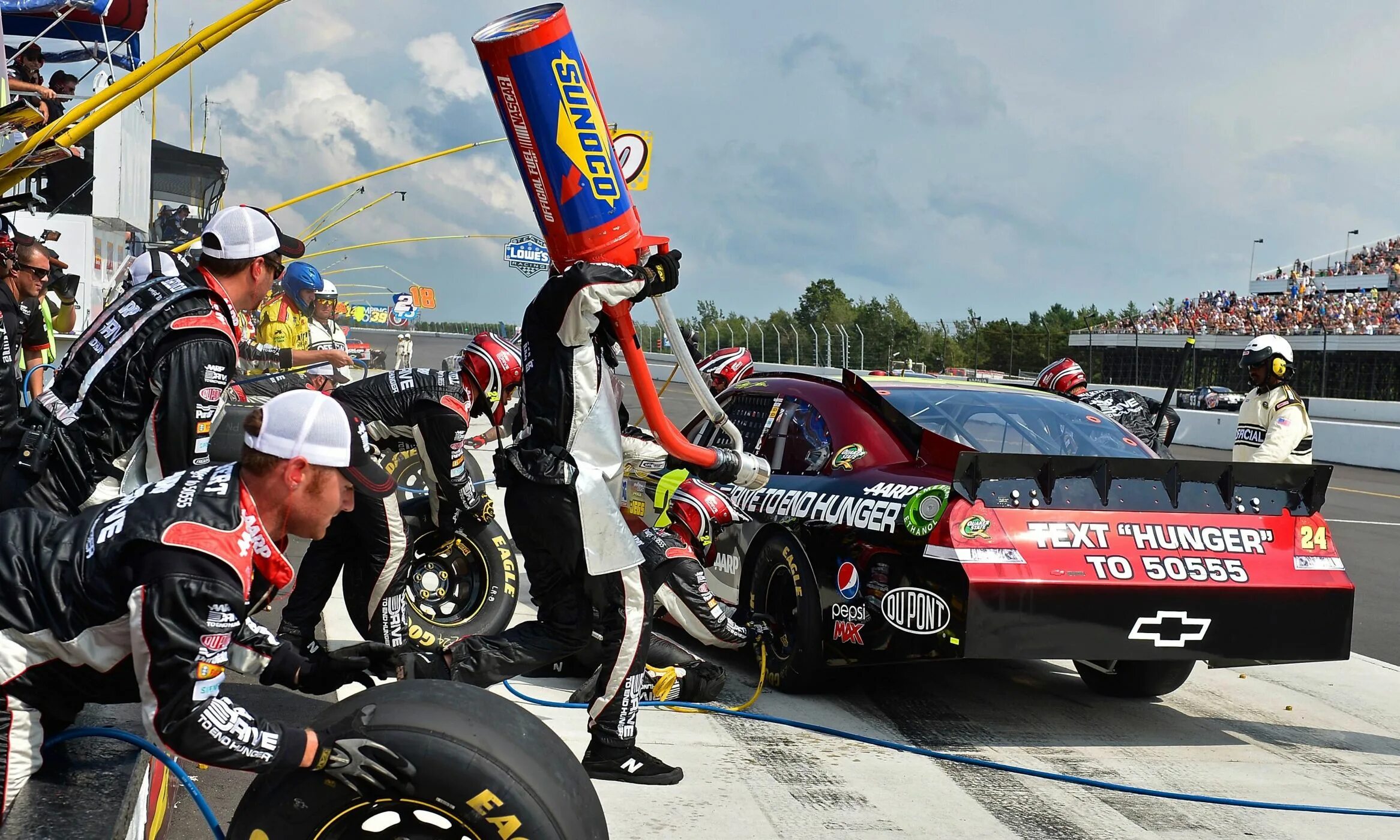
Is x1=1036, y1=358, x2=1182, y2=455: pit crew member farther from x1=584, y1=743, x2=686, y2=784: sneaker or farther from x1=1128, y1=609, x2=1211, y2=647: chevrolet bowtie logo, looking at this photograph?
x1=584, y1=743, x2=686, y2=784: sneaker

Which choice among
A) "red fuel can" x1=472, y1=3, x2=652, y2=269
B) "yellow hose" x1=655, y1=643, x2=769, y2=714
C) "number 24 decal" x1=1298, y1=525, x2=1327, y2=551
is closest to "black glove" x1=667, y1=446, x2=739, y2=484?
"red fuel can" x1=472, y1=3, x2=652, y2=269

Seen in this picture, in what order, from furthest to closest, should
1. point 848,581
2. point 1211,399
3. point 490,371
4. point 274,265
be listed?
point 1211,399 < point 490,371 < point 848,581 < point 274,265

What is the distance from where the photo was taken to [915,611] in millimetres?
5094

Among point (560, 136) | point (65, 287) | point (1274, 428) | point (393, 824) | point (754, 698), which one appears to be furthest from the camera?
point (65, 287)

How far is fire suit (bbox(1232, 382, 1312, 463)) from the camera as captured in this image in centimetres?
696

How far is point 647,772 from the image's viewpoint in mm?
4438

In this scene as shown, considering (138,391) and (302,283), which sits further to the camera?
(302,283)

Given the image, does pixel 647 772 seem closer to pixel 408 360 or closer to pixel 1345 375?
pixel 408 360

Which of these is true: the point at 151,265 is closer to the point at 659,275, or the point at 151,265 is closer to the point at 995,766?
the point at 659,275

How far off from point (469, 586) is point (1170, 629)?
340cm

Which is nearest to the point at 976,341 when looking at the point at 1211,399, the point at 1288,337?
the point at 1211,399

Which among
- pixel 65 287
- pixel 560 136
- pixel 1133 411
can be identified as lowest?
pixel 1133 411

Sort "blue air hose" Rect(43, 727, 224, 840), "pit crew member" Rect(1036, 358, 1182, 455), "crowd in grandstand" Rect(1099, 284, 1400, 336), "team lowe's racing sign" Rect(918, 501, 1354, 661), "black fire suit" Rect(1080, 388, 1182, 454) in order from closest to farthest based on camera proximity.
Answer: "blue air hose" Rect(43, 727, 224, 840)
"team lowe's racing sign" Rect(918, 501, 1354, 661)
"black fire suit" Rect(1080, 388, 1182, 454)
"pit crew member" Rect(1036, 358, 1182, 455)
"crowd in grandstand" Rect(1099, 284, 1400, 336)

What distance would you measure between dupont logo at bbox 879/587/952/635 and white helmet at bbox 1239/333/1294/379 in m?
3.16
